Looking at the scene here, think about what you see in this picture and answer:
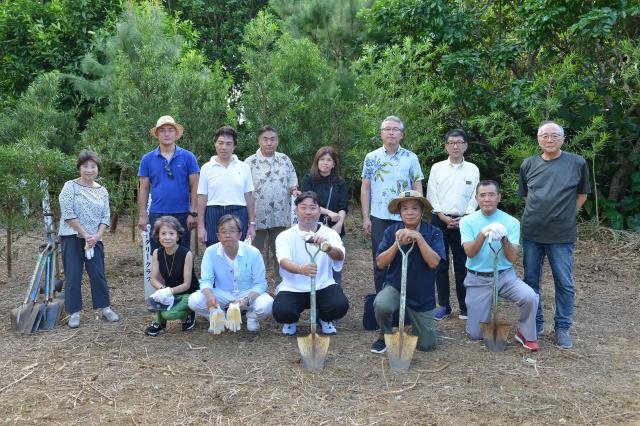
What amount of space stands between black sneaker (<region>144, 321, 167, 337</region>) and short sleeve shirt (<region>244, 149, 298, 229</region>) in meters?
1.33

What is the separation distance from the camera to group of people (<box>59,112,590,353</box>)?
450cm

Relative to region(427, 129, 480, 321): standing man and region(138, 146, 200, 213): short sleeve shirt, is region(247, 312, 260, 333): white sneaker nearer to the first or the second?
region(138, 146, 200, 213): short sleeve shirt

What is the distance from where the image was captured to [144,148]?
6.88m

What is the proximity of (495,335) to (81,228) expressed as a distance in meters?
3.23

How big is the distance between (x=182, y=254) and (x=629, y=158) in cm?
637

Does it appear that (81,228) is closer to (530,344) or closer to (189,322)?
(189,322)

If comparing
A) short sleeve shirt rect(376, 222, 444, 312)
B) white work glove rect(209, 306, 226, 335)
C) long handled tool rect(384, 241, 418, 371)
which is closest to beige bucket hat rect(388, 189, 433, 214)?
short sleeve shirt rect(376, 222, 444, 312)

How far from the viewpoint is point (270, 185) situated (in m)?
5.68

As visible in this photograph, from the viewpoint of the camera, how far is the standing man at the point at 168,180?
526 centimetres

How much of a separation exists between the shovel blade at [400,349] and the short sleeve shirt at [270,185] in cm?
197

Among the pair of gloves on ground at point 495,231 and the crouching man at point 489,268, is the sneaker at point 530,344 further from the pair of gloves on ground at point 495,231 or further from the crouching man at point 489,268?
the pair of gloves on ground at point 495,231

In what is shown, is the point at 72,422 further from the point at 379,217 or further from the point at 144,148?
the point at 144,148

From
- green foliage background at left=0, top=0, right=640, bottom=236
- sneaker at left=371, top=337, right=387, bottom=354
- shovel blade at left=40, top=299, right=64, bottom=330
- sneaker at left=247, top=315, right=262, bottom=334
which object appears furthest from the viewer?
green foliage background at left=0, top=0, right=640, bottom=236

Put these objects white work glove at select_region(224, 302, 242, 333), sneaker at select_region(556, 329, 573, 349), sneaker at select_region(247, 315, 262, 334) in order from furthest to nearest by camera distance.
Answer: sneaker at select_region(247, 315, 262, 334) → sneaker at select_region(556, 329, 573, 349) → white work glove at select_region(224, 302, 242, 333)
